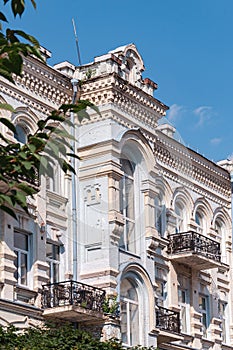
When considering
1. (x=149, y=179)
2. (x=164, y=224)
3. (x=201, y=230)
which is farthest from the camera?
(x=201, y=230)

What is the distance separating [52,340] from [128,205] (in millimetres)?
7247

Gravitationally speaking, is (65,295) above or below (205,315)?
below

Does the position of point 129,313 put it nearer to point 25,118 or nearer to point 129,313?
point 129,313

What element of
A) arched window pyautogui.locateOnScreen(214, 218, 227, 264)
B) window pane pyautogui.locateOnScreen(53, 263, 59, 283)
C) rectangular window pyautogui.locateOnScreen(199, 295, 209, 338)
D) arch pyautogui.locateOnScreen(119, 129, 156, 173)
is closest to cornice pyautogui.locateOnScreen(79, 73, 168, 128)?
arch pyautogui.locateOnScreen(119, 129, 156, 173)

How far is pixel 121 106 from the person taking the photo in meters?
27.3

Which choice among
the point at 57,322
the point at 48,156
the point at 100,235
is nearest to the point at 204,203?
the point at 100,235

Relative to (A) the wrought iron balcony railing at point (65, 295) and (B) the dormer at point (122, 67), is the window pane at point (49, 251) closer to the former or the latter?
(A) the wrought iron balcony railing at point (65, 295)

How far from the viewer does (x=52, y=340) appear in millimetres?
21500

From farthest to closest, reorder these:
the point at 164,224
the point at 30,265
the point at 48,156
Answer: the point at 164,224 < the point at 30,265 < the point at 48,156

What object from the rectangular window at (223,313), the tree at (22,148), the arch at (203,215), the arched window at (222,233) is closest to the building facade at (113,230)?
the arch at (203,215)

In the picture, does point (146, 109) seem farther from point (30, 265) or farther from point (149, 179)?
point (30, 265)

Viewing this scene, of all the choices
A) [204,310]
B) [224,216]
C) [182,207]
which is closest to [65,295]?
[182,207]

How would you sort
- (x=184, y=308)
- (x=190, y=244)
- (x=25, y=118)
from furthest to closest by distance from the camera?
(x=184, y=308), (x=190, y=244), (x=25, y=118)

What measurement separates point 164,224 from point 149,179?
289 centimetres
